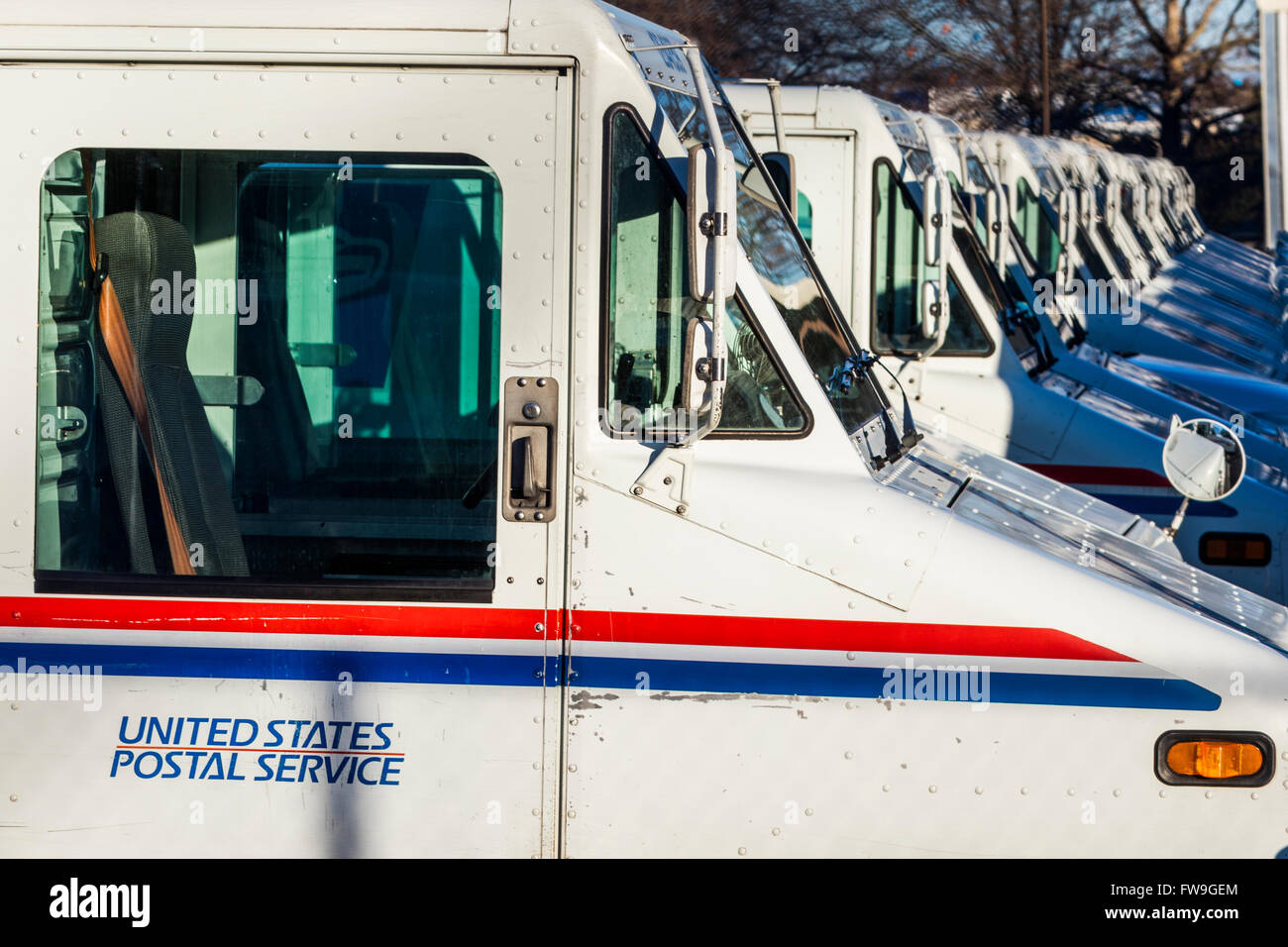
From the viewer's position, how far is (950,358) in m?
7.03

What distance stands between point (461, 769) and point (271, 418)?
88 centimetres

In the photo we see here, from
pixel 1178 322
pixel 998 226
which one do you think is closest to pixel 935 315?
pixel 998 226

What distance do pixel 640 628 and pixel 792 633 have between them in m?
0.32

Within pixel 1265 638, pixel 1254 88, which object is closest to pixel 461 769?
pixel 1265 638

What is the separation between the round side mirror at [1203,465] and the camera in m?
3.79

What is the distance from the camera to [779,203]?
12.6ft

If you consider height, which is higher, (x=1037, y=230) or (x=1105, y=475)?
(x=1037, y=230)

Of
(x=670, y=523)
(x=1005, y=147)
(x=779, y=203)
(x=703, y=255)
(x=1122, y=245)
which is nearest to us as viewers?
(x=703, y=255)

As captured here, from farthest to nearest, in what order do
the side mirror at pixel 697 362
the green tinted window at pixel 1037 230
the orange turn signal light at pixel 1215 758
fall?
the green tinted window at pixel 1037 230 < the orange turn signal light at pixel 1215 758 < the side mirror at pixel 697 362

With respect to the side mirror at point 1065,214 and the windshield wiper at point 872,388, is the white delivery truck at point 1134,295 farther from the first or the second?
the windshield wiper at point 872,388

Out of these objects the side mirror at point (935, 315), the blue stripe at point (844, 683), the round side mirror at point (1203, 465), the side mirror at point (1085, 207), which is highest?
the side mirror at point (1085, 207)

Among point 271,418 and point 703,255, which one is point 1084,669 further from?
point 271,418

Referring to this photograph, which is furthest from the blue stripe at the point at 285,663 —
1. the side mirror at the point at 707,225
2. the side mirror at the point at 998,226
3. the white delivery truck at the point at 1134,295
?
the white delivery truck at the point at 1134,295

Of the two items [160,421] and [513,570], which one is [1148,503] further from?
[160,421]
